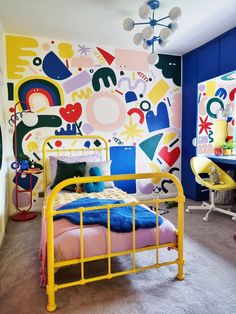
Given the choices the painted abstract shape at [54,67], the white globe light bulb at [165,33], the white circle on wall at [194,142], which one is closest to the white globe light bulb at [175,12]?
the white globe light bulb at [165,33]

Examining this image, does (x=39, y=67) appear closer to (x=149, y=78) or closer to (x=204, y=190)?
(x=149, y=78)

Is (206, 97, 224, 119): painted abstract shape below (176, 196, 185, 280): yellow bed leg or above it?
above

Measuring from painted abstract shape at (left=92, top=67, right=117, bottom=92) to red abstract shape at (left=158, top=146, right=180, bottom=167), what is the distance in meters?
1.45

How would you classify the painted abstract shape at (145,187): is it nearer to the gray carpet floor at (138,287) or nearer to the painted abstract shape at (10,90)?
the gray carpet floor at (138,287)

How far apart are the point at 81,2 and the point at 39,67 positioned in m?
1.30

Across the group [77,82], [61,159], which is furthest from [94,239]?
[77,82]

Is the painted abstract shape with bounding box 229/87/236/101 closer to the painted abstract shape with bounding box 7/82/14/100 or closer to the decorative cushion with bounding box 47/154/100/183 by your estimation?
the decorative cushion with bounding box 47/154/100/183

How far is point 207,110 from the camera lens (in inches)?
164

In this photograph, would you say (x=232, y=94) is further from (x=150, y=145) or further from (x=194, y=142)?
(x=150, y=145)

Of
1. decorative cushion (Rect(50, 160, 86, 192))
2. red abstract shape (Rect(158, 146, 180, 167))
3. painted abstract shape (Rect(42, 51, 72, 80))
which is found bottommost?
decorative cushion (Rect(50, 160, 86, 192))

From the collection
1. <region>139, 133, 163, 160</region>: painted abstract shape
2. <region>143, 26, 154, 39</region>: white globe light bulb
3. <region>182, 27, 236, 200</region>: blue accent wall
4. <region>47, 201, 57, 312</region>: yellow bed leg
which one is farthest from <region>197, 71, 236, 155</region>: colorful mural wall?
<region>47, 201, 57, 312</region>: yellow bed leg

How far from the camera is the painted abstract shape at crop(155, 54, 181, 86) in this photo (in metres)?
4.21

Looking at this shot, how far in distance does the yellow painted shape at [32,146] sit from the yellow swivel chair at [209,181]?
2332 millimetres

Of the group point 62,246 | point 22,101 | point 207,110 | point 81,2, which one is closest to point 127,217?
point 62,246
